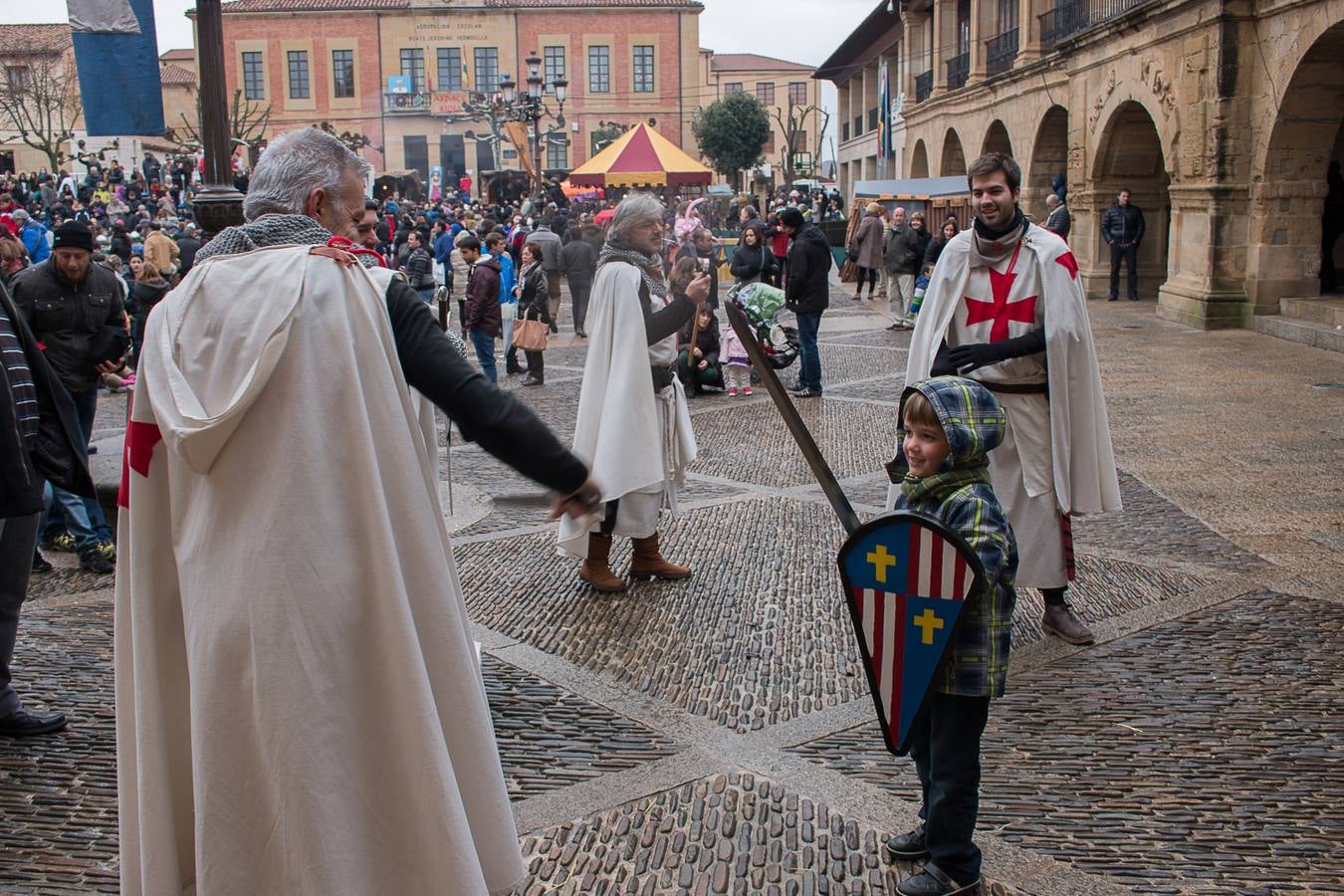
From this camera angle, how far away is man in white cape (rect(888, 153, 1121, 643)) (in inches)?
182

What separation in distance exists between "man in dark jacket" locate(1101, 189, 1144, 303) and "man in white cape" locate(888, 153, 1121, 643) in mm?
14290

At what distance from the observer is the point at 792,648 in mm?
4809

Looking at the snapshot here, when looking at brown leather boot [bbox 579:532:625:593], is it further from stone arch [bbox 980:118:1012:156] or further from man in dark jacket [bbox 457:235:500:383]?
stone arch [bbox 980:118:1012:156]

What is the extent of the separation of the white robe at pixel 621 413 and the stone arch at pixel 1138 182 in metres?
14.6

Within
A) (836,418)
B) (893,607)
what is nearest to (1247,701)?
(893,607)

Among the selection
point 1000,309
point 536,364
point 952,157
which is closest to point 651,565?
point 1000,309

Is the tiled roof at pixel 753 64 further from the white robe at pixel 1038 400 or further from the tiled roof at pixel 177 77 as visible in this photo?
the white robe at pixel 1038 400

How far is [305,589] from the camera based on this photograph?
2.08 meters

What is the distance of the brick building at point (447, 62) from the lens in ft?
203

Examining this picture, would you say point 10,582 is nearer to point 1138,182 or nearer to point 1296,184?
point 1296,184

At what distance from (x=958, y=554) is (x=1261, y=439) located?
6762 millimetres

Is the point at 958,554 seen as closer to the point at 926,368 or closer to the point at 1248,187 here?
the point at 926,368

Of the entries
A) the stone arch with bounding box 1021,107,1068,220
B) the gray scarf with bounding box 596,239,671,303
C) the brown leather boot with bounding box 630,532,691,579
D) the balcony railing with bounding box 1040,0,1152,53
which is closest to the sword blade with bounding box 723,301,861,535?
the gray scarf with bounding box 596,239,671,303

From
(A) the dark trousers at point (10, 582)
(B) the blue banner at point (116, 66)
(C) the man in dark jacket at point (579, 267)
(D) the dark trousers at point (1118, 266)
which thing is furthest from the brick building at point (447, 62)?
(A) the dark trousers at point (10, 582)
